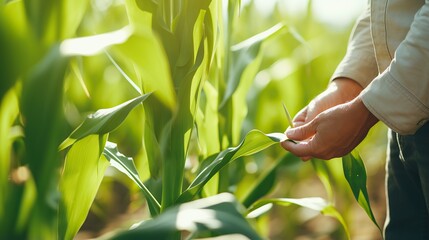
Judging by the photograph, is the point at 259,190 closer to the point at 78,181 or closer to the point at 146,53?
the point at 78,181

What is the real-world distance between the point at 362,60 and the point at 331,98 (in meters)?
0.08

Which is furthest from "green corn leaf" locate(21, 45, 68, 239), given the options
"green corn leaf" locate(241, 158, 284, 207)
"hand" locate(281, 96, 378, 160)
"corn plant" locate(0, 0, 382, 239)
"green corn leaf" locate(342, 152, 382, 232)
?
"green corn leaf" locate(241, 158, 284, 207)

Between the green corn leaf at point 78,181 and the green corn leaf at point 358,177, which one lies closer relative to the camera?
the green corn leaf at point 78,181

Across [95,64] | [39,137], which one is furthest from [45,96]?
[95,64]

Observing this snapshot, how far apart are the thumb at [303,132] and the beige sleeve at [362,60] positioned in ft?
0.53

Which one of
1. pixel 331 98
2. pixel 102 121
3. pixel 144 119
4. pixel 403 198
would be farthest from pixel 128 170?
pixel 403 198

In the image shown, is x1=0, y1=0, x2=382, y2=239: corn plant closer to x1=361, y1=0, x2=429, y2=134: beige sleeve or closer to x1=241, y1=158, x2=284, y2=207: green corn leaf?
x1=241, y1=158, x2=284, y2=207: green corn leaf

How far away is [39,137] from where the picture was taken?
66 centimetres

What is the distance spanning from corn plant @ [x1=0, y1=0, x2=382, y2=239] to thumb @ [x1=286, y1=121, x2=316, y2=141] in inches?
0.8

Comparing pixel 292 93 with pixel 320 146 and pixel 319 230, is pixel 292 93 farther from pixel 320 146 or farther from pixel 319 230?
pixel 320 146

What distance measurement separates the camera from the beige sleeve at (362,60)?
1129 millimetres

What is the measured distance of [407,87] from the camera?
Result: 0.94 meters

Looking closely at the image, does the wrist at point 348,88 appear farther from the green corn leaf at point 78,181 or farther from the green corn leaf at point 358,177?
the green corn leaf at point 78,181

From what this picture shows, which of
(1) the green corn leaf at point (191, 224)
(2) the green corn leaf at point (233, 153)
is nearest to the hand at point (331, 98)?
(2) the green corn leaf at point (233, 153)
